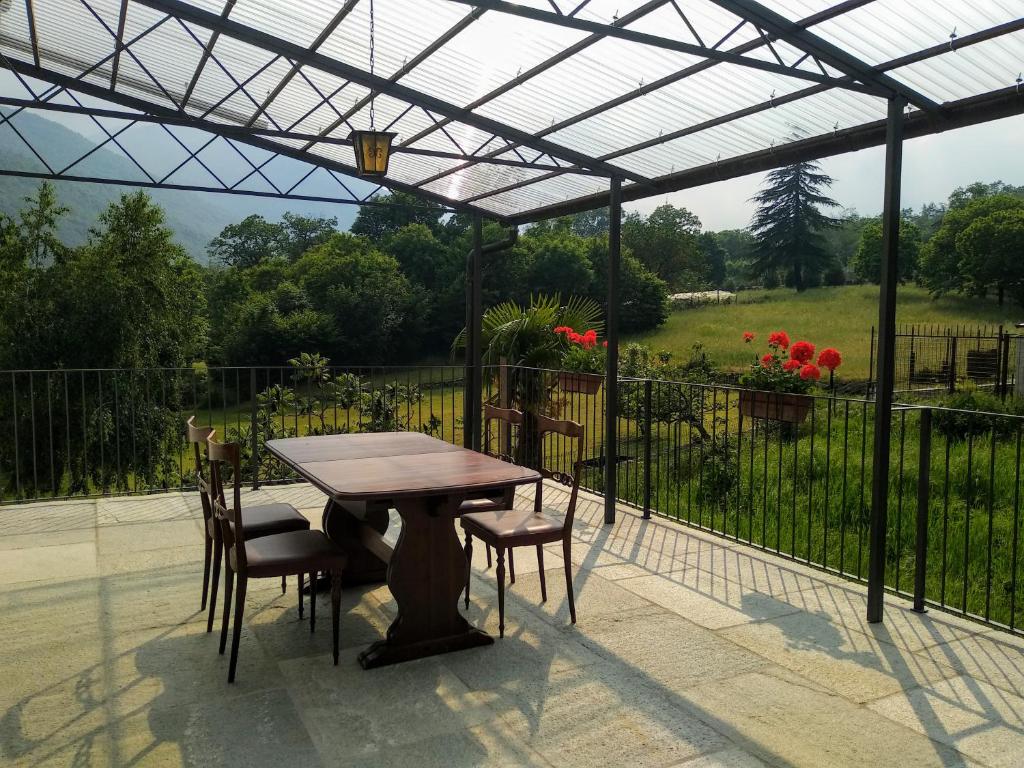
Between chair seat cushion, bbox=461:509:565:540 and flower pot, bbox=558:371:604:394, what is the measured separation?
2.51 metres

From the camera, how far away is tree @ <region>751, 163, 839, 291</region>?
4259 cm

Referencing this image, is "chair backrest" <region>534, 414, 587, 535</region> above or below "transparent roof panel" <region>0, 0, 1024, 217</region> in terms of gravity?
below

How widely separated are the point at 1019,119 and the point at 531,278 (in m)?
28.4

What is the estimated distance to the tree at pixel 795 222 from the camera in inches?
1677

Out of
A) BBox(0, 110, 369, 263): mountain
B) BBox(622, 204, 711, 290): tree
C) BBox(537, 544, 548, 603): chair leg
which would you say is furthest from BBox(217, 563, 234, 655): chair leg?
BBox(0, 110, 369, 263): mountain

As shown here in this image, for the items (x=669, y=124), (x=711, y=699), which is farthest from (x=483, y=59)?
(x=711, y=699)

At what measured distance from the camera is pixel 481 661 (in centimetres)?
310

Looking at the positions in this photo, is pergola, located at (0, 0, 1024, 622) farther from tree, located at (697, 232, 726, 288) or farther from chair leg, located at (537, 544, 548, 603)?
tree, located at (697, 232, 726, 288)

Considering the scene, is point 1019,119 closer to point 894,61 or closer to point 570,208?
point 894,61

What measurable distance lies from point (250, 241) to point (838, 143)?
4546 cm

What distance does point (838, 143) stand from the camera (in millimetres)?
4195

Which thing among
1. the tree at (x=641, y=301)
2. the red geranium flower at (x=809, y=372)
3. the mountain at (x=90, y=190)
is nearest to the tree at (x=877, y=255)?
the tree at (x=641, y=301)

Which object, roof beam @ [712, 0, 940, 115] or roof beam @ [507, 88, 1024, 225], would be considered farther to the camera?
roof beam @ [507, 88, 1024, 225]

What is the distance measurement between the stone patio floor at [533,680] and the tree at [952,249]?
115ft
